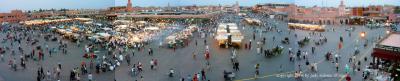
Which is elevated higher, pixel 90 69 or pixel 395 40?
pixel 395 40

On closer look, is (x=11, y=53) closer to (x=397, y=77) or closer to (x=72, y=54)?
(x=72, y=54)

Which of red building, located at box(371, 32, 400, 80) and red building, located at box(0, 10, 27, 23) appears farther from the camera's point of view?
red building, located at box(0, 10, 27, 23)

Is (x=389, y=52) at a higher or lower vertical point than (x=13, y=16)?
lower

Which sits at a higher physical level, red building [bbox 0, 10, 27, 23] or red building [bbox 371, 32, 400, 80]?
red building [bbox 0, 10, 27, 23]

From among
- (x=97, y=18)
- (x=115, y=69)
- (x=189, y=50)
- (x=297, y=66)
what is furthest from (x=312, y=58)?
(x=97, y=18)

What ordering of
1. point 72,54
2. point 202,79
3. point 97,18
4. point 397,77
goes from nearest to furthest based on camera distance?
point 397,77 < point 202,79 < point 72,54 < point 97,18

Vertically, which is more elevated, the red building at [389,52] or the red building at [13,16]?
the red building at [13,16]

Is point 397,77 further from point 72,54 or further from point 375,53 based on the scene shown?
point 72,54

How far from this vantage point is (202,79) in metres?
17.5

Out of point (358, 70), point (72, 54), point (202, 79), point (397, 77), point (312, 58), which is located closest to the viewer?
point (397, 77)

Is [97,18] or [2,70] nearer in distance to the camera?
[2,70]

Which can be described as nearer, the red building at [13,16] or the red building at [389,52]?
the red building at [389,52]

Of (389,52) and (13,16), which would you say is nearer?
(389,52)

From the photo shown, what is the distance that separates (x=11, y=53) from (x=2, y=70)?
822 cm
